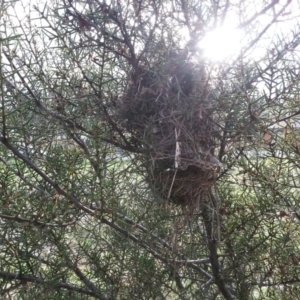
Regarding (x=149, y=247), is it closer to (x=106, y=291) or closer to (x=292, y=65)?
(x=106, y=291)

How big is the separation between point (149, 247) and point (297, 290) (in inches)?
9.9

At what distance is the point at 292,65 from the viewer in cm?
54

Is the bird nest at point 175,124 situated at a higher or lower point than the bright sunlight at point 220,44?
lower

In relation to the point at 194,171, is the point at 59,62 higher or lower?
higher

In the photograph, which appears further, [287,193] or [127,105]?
[287,193]

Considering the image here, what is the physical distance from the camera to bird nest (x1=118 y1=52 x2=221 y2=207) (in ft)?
1.70

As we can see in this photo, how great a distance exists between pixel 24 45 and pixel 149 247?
1.27ft

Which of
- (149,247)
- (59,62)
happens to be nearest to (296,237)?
(149,247)

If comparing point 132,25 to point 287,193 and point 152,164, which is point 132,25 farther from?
point 287,193

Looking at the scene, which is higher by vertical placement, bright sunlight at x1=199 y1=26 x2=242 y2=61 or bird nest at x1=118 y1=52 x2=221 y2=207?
bright sunlight at x1=199 y1=26 x2=242 y2=61

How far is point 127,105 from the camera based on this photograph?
56 centimetres

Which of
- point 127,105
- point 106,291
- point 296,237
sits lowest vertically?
point 106,291

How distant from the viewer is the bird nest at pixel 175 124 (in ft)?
1.70

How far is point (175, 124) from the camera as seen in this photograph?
515mm
